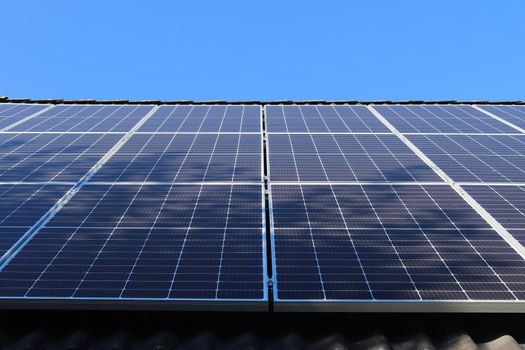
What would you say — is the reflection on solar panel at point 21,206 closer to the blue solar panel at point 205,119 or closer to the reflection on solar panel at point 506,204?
the blue solar panel at point 205,119

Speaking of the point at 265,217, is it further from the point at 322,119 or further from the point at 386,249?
the point at 322,119

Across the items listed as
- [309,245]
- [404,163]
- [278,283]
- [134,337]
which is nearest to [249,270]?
[278,283]

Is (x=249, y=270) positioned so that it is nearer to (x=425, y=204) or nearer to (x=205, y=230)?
(x=205, y=230)

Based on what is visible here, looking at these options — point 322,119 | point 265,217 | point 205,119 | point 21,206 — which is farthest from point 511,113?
point 21,206

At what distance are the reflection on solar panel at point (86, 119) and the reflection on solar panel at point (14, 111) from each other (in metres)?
0.39

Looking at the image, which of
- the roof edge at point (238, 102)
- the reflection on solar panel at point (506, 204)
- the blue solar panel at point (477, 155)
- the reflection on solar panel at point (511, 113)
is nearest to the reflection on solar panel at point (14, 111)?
the roof edge at point (238, 102)

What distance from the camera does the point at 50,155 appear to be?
8680 mm

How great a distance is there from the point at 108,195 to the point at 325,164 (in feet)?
13.8

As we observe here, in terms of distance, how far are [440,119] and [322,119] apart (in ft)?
11.2

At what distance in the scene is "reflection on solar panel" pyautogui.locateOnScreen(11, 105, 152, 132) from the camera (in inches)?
416

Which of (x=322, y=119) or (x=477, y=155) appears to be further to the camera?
(x=322, y=119)

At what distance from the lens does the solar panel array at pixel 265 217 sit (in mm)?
4859

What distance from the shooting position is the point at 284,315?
5102 mm

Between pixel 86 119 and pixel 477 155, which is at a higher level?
pixel 86 119
